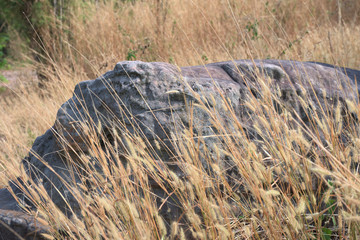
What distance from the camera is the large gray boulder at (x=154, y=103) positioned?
1.71 metres

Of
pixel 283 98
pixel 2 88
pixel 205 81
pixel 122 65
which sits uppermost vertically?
pixel 2 88

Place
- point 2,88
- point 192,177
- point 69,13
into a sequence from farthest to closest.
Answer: point 2,88
point 69,13
point 192,177

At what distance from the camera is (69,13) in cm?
604

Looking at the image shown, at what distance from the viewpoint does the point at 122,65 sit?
6.05ft

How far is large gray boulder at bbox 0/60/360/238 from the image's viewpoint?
1.71 metres

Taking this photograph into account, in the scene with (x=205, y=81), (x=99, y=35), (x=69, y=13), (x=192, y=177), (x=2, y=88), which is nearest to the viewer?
(x=192, y=177)

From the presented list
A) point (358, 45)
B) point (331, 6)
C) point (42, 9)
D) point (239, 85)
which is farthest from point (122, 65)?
point (331, 6)

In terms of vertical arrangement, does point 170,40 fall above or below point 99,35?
below

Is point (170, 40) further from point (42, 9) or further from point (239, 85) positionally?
point (239, 85)

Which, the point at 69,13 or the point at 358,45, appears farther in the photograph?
the point at 69,13

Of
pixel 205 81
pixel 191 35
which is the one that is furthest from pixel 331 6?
pixel 205 81

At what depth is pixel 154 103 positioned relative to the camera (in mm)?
1753

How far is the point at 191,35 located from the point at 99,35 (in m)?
1.56

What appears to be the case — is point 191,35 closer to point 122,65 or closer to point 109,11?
point 109,11
